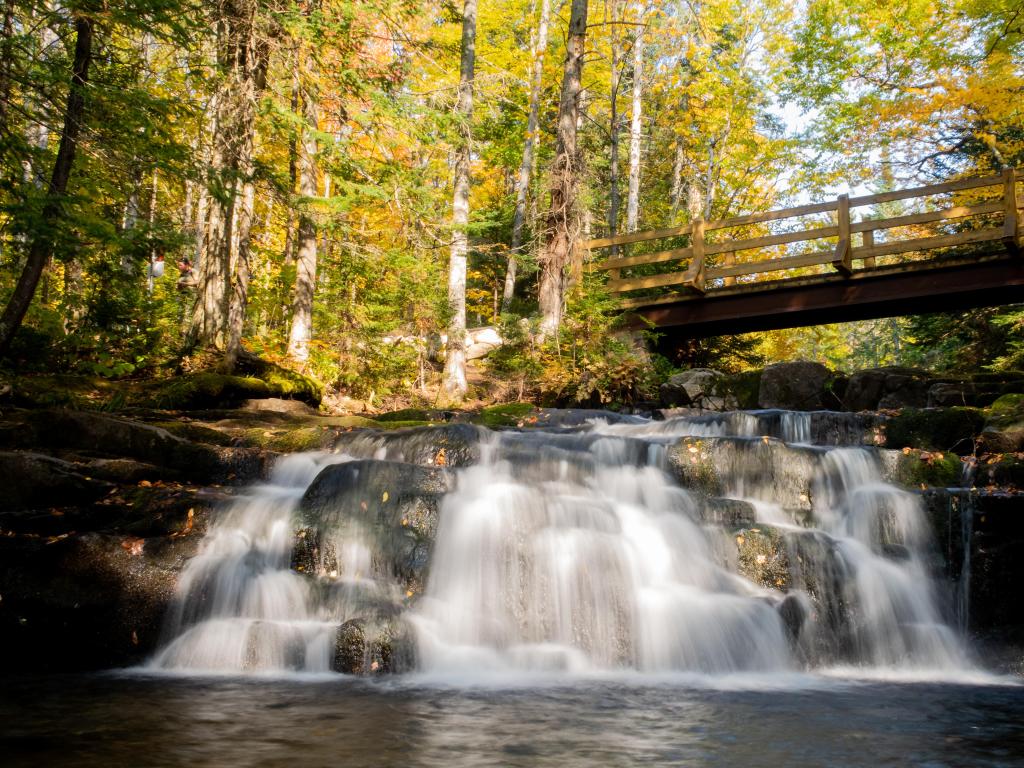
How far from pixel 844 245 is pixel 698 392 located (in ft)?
11.5

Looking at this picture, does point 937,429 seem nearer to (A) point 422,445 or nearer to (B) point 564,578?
(B) point 564,578

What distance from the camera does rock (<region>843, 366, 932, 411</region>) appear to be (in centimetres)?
1102

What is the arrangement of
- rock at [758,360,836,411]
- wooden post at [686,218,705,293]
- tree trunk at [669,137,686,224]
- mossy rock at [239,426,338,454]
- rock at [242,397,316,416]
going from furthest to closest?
tree trunk at [669,137,686,224] → wooden post at [686,218,705,293] → rock at [758,360,836,411] → rock at [242,397,316,416] → mossy rock at [239,426,338,454]

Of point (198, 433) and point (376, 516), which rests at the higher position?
point (198, 433)

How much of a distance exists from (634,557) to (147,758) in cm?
406

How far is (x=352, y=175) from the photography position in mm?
12023

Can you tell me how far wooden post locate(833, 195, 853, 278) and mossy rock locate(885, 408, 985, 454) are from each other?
14.2 feet

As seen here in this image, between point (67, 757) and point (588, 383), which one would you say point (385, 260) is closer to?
point (588, 383)

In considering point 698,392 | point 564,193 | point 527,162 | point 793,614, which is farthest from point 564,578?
point 527,162

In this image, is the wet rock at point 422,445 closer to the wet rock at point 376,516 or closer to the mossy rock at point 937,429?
the wet rock at point 376,516

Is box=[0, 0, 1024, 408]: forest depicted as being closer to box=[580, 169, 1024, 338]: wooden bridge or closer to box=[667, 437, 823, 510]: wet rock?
box=[580, 169, 1024, 338]: wooden bridge

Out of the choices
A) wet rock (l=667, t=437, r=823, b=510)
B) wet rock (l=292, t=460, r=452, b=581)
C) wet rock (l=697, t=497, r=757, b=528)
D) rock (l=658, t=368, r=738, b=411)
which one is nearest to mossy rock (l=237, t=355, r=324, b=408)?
wet rock (l=292, t=460, r=452, b=581)

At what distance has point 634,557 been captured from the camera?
618 centimetres

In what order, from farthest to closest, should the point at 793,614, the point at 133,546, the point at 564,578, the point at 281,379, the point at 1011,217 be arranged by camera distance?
1. the point at 1011,217
2. the point at 281,379
3. the point at 564,578
4. the point at 793,614
5. the point at 133,546
